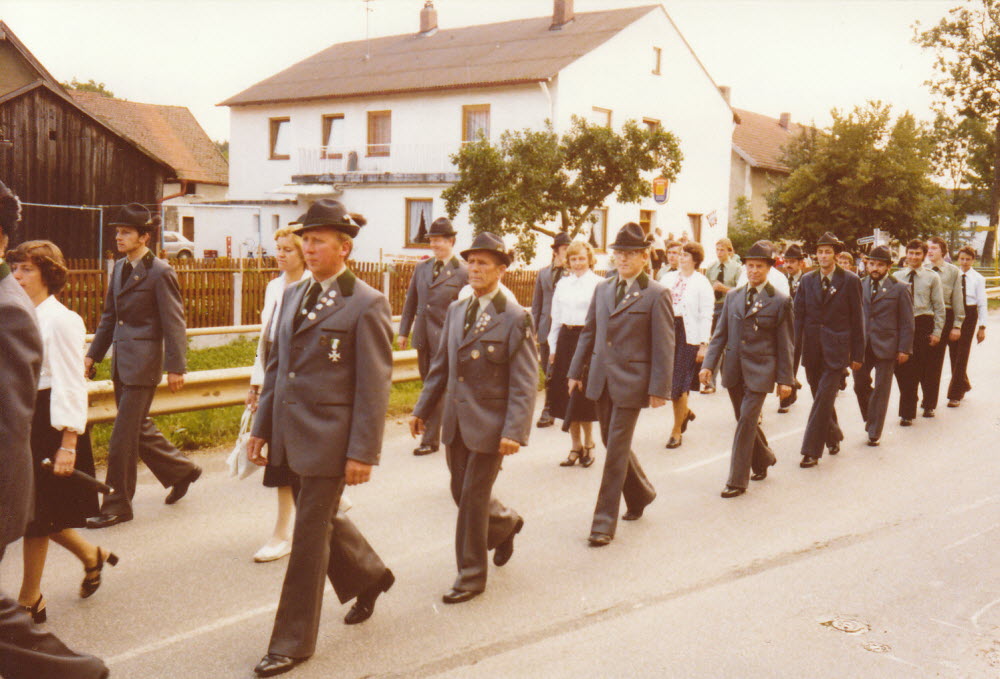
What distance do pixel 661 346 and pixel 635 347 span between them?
181 millimetres

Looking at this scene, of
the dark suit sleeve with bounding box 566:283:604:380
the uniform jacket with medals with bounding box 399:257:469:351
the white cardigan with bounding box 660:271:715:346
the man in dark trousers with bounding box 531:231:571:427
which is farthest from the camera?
the man in dark trousers with bounding box 531:231:571:427

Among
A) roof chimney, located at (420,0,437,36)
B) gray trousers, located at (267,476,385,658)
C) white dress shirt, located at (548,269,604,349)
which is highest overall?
roof chimney, located at (420,0,437,36)

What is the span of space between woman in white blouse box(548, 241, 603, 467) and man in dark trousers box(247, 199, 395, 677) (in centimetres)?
443

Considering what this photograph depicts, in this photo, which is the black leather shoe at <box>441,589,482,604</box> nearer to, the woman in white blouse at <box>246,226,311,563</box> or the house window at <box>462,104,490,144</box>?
the woman in white blouse at <box>246,226,311,563</box>

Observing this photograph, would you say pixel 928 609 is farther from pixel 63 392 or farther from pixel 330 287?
pixel 63 392

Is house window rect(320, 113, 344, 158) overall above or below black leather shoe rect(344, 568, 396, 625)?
above

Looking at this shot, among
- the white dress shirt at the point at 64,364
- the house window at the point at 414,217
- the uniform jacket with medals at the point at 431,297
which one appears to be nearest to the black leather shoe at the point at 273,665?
the white dress shirt at the point at 64,364

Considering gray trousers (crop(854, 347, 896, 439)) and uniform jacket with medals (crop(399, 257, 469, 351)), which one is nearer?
uniform jacket with medals (crop(399, 257, 469, 351))

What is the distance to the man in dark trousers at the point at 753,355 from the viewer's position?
311 inches

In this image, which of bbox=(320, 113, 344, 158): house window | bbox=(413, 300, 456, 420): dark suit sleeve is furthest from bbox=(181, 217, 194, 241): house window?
bbox=(413, 300, 456, 420): dark suit sleeve

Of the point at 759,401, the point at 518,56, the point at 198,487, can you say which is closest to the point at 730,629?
the point at 759,401

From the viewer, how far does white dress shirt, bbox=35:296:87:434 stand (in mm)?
4648

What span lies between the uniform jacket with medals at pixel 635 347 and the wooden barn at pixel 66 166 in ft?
75.7

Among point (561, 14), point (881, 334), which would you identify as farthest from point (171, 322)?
point (561, 14)
